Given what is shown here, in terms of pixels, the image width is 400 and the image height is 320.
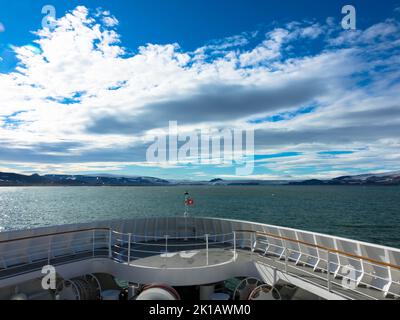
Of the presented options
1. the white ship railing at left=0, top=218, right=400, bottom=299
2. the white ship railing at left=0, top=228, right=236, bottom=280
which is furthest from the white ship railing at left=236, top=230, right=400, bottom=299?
the white ship railing at left=0, top=228, right=236, bottom=280

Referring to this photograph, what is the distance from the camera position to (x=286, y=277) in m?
9.10

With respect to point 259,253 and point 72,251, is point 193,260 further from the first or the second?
point 72,251

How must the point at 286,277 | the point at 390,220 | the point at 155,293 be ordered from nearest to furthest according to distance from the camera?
1. the point at 155,293
2. the point at 286,277
3. the point at 390,220

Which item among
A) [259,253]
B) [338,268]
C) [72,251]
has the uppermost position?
[338,268]

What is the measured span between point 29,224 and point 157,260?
167 feet

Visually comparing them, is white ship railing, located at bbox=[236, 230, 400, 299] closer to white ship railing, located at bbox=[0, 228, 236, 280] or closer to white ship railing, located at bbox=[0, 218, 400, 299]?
white ship railing, located at bbox=[0, 218, 400, 299]

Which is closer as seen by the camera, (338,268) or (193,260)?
(338,268)

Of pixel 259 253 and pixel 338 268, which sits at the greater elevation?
pixel 338 268

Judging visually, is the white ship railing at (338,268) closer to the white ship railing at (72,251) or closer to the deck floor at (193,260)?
the deck floor at (193,260)

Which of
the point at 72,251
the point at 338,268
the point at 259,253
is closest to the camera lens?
the point at 338,268

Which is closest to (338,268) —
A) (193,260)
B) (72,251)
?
(193,260)
